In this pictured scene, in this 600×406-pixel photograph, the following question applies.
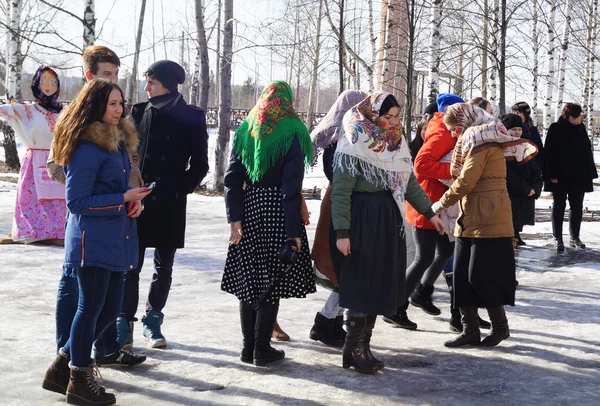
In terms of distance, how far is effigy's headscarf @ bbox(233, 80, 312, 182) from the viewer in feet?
15.1

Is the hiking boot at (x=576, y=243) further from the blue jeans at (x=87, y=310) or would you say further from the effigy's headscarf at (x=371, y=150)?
the blue jeans at (x=87, y=310)

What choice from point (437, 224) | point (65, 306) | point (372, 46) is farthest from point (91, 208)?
point (372, 46)

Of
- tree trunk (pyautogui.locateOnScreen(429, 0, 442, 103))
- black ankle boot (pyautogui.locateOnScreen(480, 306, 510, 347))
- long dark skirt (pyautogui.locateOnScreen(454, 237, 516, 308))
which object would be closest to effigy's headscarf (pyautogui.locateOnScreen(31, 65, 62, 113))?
long dark skirt (pyautogui.locateOnScreen(454, 237, 516, 308))

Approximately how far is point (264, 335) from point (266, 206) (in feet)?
2.56

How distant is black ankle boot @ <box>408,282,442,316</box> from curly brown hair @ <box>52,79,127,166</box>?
325 centimetres

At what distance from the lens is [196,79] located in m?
25.3

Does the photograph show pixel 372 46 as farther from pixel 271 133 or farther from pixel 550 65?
pixel 271 133

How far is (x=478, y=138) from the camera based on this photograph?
5.12 m

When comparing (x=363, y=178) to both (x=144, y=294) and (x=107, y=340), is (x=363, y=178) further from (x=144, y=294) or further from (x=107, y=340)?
(x=144, y=294)

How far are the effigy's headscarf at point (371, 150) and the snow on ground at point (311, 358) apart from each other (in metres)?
1.06

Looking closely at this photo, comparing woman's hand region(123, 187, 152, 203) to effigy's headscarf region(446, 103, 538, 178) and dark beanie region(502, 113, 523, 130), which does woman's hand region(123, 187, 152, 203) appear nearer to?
effigy's headscarf region(446, 103, 538, 178)

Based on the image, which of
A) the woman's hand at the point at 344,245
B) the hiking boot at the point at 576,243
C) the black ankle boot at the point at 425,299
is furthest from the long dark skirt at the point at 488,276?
the hiking boot at the point at 576,243

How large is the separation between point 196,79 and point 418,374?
21698mm

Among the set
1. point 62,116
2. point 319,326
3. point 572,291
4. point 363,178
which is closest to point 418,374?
point 319,326
